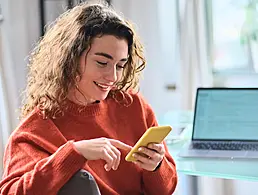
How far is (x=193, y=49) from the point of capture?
2.16 m

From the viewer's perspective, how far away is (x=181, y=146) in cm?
179

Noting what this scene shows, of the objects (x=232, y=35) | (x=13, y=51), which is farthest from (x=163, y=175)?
(x=13, y=51)

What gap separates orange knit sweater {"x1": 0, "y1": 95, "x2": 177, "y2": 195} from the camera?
47.8 inches

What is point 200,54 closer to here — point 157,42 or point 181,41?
point 181,41

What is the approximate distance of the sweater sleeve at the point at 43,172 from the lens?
1.21 meters

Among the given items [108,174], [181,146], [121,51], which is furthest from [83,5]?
[181,146]

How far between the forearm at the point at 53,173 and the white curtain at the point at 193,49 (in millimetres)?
1044

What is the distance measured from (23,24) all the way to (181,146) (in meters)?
1.05

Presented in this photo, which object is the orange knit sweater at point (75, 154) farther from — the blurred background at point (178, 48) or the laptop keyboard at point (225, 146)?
the blurred background at point (178, 48)

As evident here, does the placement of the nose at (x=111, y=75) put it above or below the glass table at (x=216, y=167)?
above

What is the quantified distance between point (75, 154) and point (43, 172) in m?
0.09

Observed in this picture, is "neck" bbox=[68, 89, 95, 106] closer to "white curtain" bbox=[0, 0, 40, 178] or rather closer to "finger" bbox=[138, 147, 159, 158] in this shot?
"finger" bbox=[138, 147, 159, 158]

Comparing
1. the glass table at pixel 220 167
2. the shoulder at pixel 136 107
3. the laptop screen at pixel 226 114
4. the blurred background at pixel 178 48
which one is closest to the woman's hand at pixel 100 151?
the shoulder at pixel 136 107

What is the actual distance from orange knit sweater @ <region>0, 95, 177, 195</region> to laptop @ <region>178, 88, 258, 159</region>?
1.00 feet
